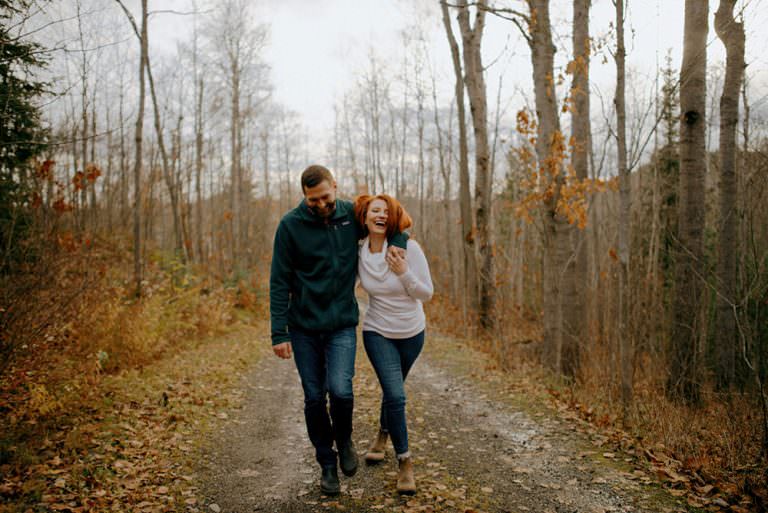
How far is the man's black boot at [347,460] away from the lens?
11.3 feet

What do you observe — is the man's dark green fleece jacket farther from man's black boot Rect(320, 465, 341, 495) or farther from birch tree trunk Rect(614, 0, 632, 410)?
birch tree trunk Rect(614, 0, 632, 410)

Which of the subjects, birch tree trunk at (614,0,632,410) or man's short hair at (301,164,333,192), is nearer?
man's short hair at (301,164,333,192)

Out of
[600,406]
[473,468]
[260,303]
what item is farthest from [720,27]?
[260,303]

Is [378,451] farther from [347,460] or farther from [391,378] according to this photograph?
[391,378]

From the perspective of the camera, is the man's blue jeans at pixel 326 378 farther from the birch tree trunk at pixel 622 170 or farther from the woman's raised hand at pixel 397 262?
the birch tree trunk at pixel 622 170

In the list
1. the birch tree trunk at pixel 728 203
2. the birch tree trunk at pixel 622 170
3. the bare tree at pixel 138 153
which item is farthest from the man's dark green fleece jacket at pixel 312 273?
the bare tree at pixel 138 153

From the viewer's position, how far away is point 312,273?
3338 millimetres

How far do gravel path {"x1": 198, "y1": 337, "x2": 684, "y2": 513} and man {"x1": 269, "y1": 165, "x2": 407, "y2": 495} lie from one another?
44cm

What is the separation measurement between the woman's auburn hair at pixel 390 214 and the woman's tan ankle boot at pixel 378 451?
178 centimetres

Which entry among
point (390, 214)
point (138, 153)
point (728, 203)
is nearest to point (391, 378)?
point (390, 214)

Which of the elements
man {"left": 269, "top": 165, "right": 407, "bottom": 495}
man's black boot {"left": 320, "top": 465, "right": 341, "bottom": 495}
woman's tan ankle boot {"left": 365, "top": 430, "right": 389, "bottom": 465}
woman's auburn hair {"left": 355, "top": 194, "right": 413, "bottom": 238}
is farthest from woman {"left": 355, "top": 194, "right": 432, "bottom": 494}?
woman's tan ankle boot {"left": 365, "top": 430, "right": 389, "bottom": 465}

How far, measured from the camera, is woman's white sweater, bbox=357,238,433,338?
339cm

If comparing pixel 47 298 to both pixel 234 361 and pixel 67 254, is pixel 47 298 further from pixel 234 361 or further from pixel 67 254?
pixel 234 361

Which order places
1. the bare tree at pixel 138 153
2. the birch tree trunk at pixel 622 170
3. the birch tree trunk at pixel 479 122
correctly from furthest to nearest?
1. the birch tree trunk at pixel 479 122
2. the bare tree at pixel 138 153
3. the birch tree trunk at pixel 622 170
